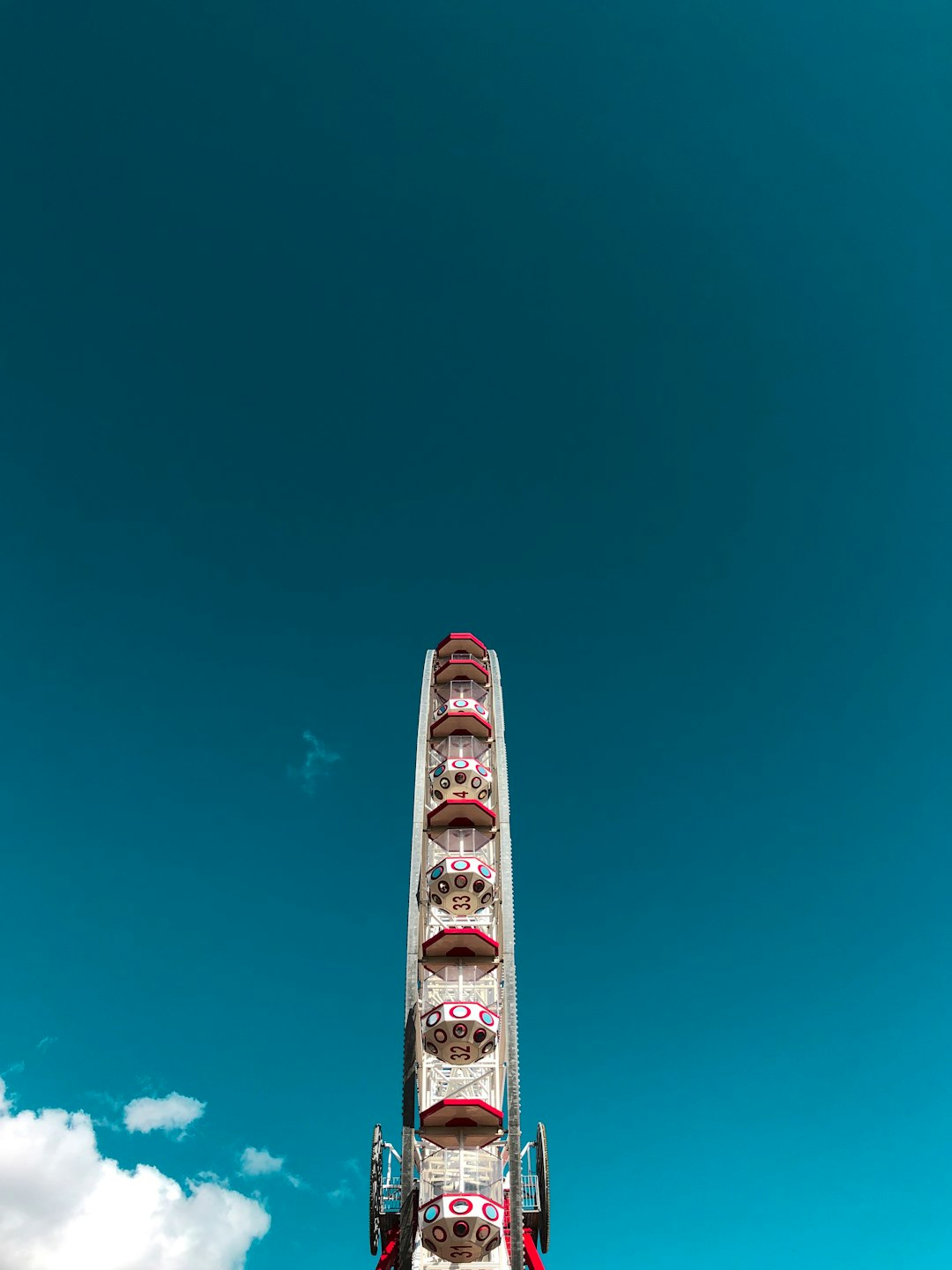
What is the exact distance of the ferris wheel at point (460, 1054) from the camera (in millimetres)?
36125

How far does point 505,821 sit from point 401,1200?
18.9 m

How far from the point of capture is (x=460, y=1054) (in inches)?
1641

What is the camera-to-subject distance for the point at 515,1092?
122 feet

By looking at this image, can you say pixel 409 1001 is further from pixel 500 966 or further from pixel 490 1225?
pixel 490 1225

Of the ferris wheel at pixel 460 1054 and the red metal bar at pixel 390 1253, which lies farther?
the red metal bar at pixel 390 1253

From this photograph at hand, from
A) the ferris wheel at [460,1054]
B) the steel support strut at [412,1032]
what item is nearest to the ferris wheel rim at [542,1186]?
the ferris wheel at [460,1054]

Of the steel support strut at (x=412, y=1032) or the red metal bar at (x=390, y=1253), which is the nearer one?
the steel support strut at (x=412, y=1032)

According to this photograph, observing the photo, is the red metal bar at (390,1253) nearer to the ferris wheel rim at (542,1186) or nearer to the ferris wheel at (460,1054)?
the ferris wheel at (460,1054)

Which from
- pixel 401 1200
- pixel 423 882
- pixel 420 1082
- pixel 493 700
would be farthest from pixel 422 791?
pixel 401 1200

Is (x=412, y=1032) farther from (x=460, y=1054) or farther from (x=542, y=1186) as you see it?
(x=542, y=1186)

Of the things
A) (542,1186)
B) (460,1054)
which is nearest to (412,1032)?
(460,1054)

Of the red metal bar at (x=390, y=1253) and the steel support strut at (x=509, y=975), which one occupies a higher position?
the steel support strut at (x=509, y=975)

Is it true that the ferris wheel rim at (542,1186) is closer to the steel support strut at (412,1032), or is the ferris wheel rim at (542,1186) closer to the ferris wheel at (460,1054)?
the ferris wheel at (460,1054)

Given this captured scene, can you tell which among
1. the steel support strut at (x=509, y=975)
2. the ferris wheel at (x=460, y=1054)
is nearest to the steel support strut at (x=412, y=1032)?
the ferris wheel at (x=460, y=1054)
